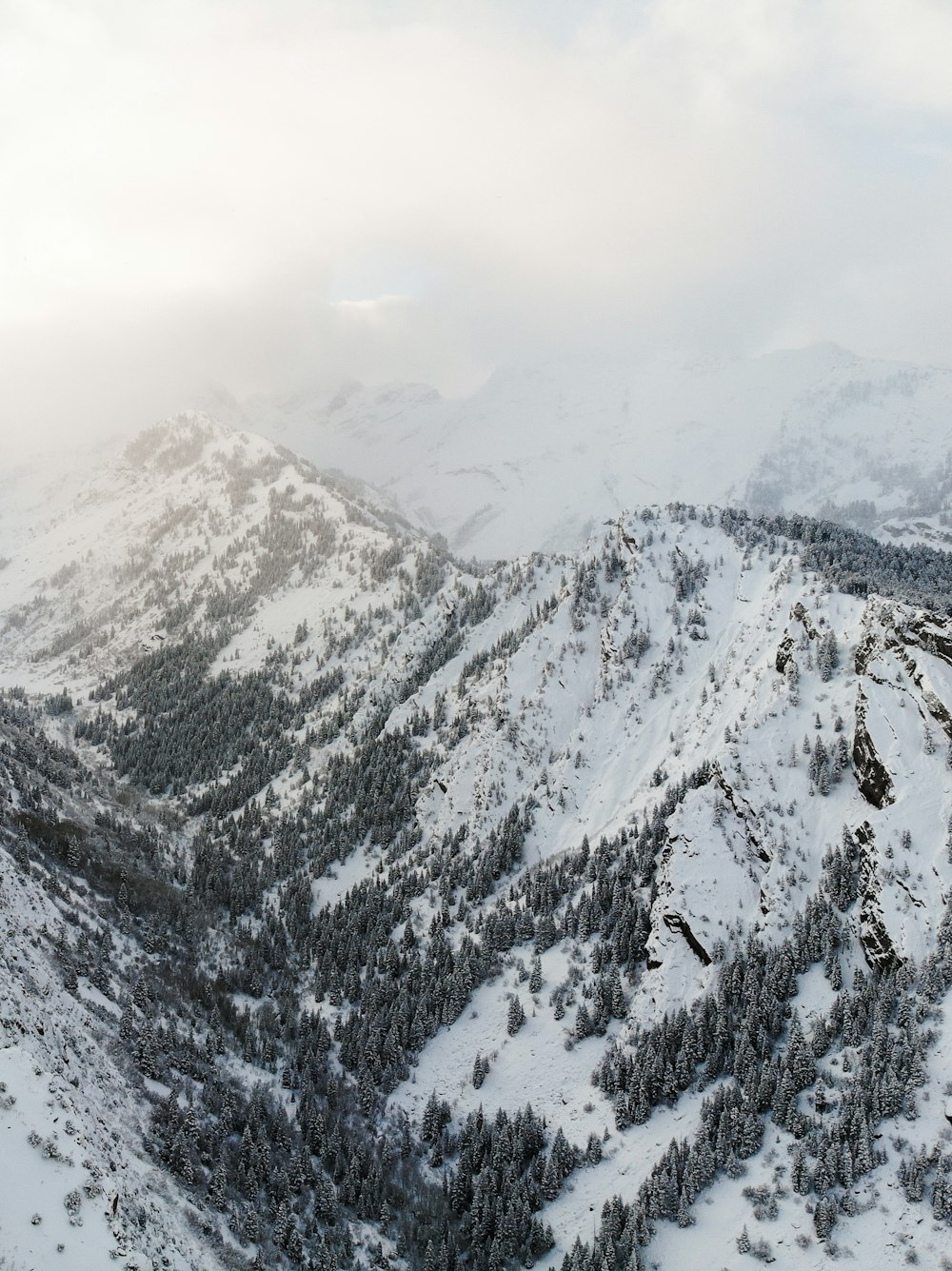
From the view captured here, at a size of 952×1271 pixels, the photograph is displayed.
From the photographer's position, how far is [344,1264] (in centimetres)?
5319

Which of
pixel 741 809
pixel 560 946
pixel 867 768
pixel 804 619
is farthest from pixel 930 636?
pixel 560 946

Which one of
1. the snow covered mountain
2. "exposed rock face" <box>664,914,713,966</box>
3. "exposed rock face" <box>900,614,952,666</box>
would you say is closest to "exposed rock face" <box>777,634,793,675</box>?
the snow covered mountain

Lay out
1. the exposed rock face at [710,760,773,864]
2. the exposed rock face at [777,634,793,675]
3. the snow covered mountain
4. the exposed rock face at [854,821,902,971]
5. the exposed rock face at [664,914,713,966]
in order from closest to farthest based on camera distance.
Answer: the snow covered mountain < the exposed rock face at [854,821,902,971] < the exposed rock face at [664,914,713,966] < the exposed rock face at [710,760,773,864] < the exposed rock face at [777,634,793,675]

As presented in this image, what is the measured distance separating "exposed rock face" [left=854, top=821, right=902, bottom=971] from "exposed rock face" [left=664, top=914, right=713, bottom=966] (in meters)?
14.7

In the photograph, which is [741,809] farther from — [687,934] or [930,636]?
[930,636]

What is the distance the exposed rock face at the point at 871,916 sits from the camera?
62.7 meters

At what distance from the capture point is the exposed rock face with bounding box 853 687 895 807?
73062 millimetres

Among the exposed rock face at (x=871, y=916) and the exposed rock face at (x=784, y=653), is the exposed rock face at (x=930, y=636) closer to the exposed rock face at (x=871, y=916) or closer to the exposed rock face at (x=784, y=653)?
the exposed rock face at (x=784, y=653)

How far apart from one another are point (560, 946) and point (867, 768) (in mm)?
39676

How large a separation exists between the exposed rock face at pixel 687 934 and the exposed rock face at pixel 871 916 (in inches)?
578

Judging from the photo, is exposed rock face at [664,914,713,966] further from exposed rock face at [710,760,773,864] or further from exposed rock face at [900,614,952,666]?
exposed rock face at [900,614,952,666]

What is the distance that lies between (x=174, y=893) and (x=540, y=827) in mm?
52342

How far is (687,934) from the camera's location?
74562 millimetres

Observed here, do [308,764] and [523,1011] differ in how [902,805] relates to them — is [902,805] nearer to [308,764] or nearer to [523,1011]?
[523,1011]
